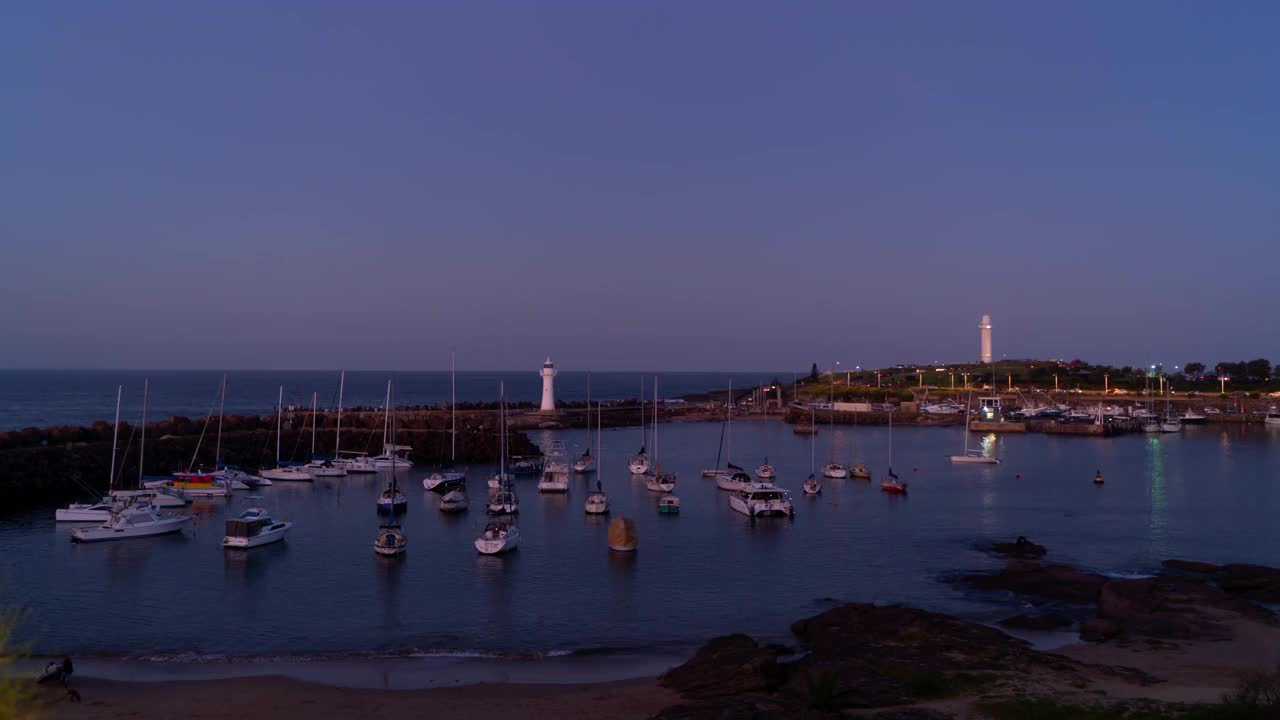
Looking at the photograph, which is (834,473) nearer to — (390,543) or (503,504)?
(503,504)

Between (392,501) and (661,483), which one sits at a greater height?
(661,483)

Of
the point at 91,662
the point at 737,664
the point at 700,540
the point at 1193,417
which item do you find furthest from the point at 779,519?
the point at 1193,417

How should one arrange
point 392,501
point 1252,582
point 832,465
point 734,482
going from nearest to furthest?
point 1252,582 → point 392,501 → point 734,482 → point 832,465

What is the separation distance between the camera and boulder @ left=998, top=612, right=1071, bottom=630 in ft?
68.1

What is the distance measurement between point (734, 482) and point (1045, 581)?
22.1 metres

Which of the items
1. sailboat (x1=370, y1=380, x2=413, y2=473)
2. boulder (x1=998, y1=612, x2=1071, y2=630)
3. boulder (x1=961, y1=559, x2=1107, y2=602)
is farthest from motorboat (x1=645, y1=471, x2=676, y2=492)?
boulder (x1=998, y1=612, x2=1071, y2=630)

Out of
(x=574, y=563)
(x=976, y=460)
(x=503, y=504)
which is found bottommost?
(x=574, y=563)

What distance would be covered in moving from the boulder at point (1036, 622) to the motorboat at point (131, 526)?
30.0m

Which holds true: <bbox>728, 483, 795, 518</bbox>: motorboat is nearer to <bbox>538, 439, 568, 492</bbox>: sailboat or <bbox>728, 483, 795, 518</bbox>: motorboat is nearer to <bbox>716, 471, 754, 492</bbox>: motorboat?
<bbox>716, 471, 754, 492</bbox>: motorboat

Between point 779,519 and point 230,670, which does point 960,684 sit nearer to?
point 230,670

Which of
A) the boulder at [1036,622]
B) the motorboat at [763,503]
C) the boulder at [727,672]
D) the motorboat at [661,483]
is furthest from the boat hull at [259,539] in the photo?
the boulder at [1036,622]

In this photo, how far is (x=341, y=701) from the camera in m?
16.1

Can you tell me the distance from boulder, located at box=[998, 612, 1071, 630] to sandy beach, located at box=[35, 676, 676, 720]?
9.51 m

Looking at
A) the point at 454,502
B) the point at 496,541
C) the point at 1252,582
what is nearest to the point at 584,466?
the point at 454,502
